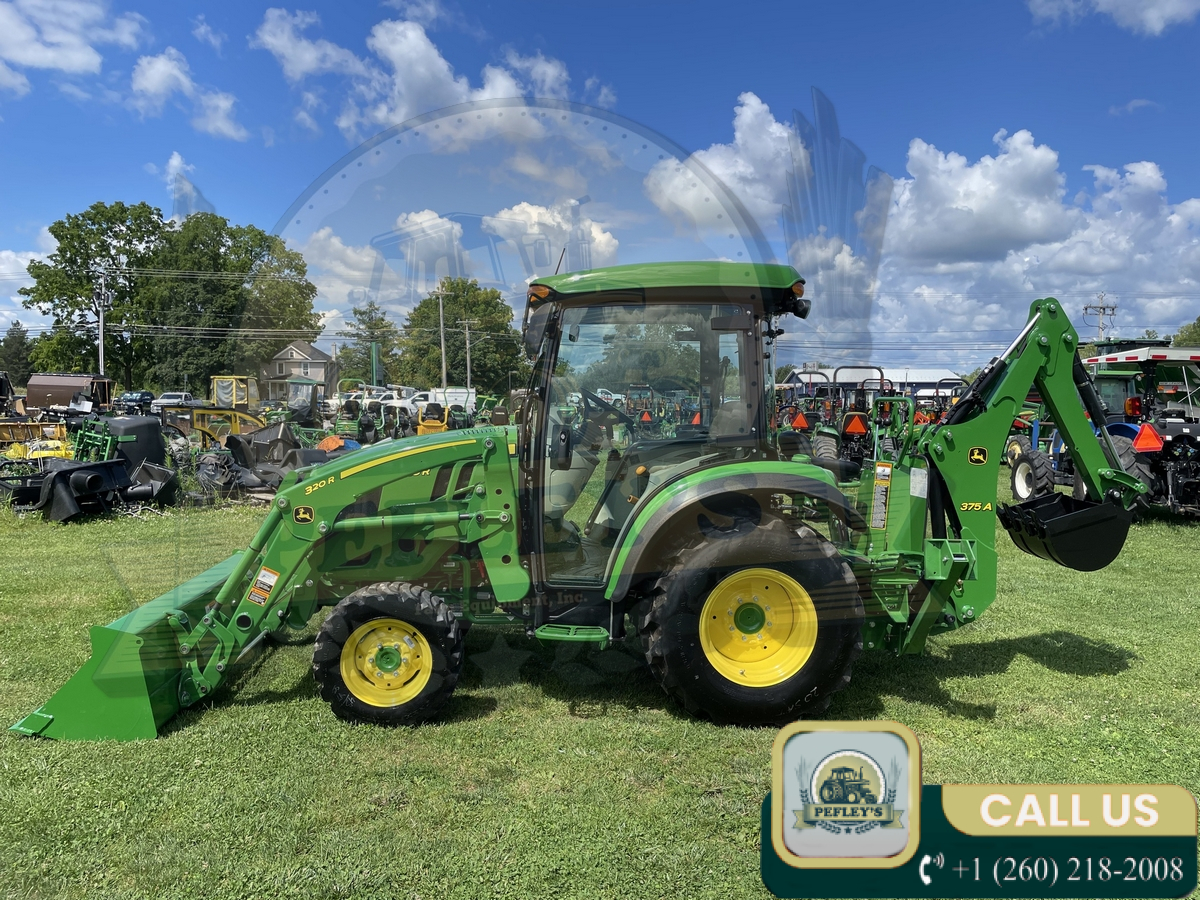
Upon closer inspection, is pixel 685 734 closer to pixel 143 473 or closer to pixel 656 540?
pixel 656 540

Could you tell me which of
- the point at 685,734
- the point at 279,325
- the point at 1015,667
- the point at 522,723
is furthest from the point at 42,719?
the point at 1015,667

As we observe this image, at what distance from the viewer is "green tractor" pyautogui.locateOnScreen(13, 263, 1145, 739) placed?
10.9ft

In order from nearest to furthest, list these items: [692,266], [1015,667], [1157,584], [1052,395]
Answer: [692,266] → [1052,395] → [1015,667] → [1157,584]

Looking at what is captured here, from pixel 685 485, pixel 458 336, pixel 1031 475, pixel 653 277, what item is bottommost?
pixel 1031 475

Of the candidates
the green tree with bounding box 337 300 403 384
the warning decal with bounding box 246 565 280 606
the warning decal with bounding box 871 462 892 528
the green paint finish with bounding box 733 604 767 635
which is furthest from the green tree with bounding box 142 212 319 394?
the warning decal with bounding box 871 462 892 528

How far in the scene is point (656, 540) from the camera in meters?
3.38

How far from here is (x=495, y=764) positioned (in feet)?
10.5

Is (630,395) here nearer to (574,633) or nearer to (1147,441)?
(574,633)

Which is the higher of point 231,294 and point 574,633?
point 231,294

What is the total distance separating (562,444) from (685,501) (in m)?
0.62

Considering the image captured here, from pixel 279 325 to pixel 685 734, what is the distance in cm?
250

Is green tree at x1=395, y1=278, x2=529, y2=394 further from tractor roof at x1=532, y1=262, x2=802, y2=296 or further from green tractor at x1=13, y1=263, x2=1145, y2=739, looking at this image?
green tractor at x1=13, y1=263, x2=1145, y2=739

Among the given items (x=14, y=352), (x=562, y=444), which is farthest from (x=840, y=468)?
(x=14, y=352)

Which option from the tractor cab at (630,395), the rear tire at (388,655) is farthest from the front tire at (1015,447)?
the rear tire at (388,655)
